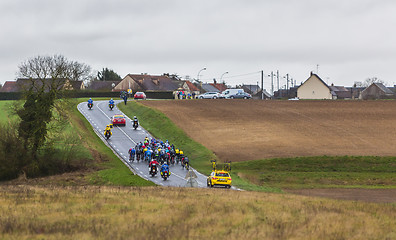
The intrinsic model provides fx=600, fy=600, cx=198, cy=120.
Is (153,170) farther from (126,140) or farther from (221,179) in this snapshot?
(126,140)

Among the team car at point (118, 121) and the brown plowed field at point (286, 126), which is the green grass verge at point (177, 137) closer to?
the brown plowed field at point (286, 126)

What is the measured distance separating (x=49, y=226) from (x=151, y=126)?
56.0m

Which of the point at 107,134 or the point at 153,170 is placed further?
the point at 107,134

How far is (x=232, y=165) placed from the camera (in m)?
52.8

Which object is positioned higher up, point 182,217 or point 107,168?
point 182,217

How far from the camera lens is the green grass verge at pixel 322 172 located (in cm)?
4519

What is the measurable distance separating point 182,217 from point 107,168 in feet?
102

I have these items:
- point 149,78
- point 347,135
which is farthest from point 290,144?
point 149,78

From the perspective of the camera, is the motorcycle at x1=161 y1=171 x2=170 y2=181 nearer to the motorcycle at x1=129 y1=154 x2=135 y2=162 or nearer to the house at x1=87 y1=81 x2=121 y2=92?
the motorcycle at x1=129 y1=154 x2=135 y2=162

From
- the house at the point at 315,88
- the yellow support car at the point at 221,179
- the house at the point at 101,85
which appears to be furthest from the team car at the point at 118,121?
the house at the point at 101,85

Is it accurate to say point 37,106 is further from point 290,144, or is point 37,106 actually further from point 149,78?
point 149,78

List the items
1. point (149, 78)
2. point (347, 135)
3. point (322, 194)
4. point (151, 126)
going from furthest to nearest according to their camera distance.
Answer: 1. point (149, 78)
2. point (151, 126)
3. point (347, 135)
4. point (322, 194)

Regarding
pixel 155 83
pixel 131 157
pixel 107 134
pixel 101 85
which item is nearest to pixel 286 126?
pixel 107 134

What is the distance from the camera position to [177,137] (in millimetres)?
67500
